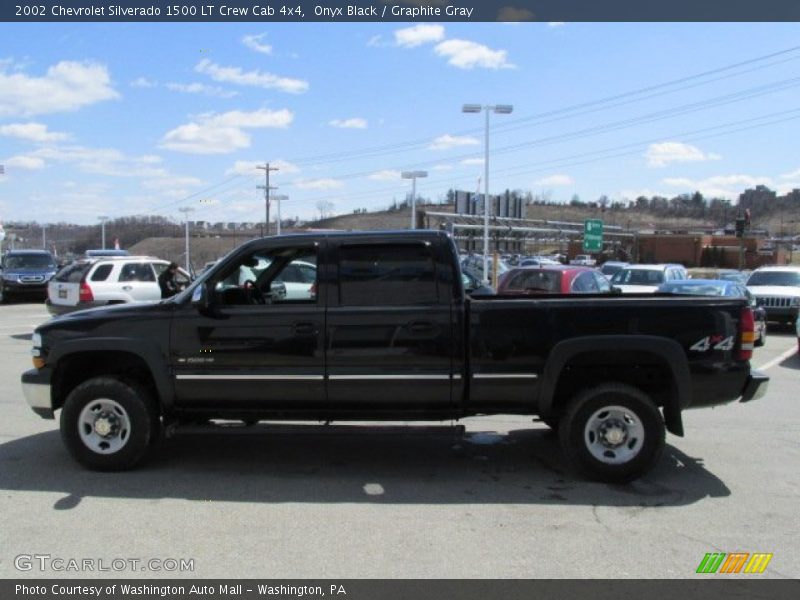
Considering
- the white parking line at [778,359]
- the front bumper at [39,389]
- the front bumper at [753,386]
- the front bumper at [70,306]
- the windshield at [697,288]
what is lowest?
the white parking line at [778,359]

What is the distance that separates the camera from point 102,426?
575 cm

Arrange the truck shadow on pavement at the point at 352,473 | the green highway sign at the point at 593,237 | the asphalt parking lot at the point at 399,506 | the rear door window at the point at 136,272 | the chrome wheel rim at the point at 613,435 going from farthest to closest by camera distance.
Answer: the green highway sign at the point at 593,237 < the rear door window at the point at 136,272 < the chrome wheel rim at the point at 613,435 < the truck shadow on pavement at the point at 352,473 < the asphalt parking lot at the point at 399,506

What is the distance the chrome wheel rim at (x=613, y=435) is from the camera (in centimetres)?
550

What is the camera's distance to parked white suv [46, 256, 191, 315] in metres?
15.0

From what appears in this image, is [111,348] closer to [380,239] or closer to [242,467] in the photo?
[242,467]

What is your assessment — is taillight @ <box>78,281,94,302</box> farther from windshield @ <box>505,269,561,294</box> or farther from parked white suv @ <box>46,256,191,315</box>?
windshield @ <box>505,269,561,294</box>

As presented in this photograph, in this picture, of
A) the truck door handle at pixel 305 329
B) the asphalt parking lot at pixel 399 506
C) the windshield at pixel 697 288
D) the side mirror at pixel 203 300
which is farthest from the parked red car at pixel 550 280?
the side mirror at pixel 203 300

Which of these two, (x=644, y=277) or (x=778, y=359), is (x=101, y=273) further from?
(x=644, y=277)

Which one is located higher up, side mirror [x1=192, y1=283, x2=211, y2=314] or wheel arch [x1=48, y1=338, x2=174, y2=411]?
side mirror [x1=192, y1=283, x2=211, y2=314]

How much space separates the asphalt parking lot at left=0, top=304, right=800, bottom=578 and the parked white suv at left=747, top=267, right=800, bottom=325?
12536mm

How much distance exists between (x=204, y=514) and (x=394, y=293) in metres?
2.15

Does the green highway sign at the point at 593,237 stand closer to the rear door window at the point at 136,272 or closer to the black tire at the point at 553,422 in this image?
the rear door window at the point at 136,272

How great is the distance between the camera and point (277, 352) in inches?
219

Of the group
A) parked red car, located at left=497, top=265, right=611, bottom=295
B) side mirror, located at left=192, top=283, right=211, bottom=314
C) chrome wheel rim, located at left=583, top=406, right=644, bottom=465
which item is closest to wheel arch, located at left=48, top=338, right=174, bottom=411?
side mirror, located at left=192, top=283, right=211, bottom=314
